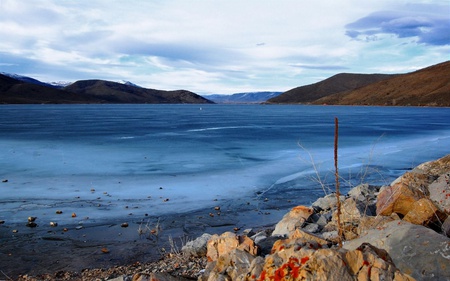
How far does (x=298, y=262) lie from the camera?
3383 mm

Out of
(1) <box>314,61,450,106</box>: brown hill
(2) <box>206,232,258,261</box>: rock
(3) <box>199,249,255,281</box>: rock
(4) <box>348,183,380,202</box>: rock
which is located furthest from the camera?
(1) <box>314,61,450,106</box>: brown hill

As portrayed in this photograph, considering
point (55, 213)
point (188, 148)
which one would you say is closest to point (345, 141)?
point (188, 148)

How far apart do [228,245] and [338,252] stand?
2.96m

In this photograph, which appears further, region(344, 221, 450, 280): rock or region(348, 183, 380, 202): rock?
region(348, 183, 380, 202): rock

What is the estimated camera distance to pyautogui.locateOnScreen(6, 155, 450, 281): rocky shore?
330 centimetres

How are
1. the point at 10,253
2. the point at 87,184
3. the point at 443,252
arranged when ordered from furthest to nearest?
the point at 87,184, the point at 10,253, the point at 443,252

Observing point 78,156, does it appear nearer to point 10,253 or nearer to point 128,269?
point 10,253

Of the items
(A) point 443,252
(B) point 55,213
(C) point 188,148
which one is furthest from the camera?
(C) point 188,148

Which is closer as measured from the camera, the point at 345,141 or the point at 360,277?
the point at 360,277

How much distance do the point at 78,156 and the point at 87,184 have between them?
8814 millimetres

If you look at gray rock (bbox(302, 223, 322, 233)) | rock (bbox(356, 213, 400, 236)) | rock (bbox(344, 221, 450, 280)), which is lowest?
gray rock (bbox(302, 223, 322, 233))

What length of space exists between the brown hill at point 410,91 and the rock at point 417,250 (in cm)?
14073

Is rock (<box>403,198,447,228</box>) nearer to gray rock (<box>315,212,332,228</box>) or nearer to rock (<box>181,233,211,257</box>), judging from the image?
gray rock (<box>315,212,332,228</box>)

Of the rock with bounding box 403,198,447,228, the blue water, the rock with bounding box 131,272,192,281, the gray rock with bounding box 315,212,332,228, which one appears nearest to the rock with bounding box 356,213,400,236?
the rock with bounding box 403,198,447,228
